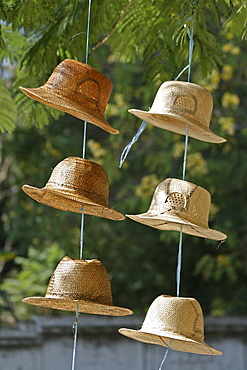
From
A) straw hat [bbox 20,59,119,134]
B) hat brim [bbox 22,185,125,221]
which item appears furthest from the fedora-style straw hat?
straw hat [bbox 20,59,119,134]

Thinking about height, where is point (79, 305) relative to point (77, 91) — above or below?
below

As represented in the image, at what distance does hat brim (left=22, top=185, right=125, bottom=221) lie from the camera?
1.63 m

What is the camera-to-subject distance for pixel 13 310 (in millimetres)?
6398

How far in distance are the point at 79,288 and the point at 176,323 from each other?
267 millimetres

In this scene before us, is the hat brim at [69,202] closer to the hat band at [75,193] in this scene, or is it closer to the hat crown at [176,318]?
the hat band at [75,193]

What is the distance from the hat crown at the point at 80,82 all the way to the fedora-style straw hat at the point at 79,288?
0.44 meters

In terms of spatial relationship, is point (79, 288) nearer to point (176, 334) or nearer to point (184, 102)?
point (176, 334)

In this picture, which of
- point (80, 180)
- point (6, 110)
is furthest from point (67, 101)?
point (6, 110)

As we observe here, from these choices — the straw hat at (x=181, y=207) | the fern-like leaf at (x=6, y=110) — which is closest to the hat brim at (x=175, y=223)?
the straw hat at (x=181, y=207)

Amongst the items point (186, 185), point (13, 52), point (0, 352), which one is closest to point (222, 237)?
point (186, 185)

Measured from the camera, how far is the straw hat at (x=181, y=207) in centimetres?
166

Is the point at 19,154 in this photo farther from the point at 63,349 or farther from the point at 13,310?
the point at 63,349

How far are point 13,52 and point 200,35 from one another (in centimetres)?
89

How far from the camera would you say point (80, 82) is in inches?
66.5
